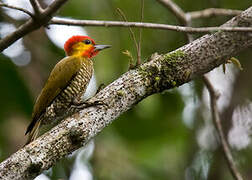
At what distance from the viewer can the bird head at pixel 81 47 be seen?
4.45 meters

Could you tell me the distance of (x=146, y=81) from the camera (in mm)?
2826

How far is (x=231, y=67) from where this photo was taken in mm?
5301

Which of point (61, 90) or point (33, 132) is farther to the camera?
point (61, 90)

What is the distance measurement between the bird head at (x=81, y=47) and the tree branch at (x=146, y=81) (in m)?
1.65

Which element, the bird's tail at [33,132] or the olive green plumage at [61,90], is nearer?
the bird's tail at [33,132]

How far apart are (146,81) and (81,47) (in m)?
1.81

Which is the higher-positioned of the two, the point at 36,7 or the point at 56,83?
the point at 56,83

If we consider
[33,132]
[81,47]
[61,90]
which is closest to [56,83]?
[61,90]

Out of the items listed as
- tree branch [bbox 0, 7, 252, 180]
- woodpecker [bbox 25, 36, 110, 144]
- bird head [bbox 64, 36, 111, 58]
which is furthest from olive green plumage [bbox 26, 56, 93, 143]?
tree branch [bbox 0, 7, 252, 180]

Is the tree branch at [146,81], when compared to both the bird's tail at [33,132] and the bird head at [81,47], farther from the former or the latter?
the bird head at [81,47]

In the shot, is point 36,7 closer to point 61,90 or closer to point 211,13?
point 61,90

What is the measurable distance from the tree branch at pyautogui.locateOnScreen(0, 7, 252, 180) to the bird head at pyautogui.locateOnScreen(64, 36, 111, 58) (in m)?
1.65

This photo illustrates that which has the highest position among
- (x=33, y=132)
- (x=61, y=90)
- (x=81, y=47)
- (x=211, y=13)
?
(x=81, y=47)

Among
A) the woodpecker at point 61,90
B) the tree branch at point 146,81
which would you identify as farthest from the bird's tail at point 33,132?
the tree branch at point 146,81
